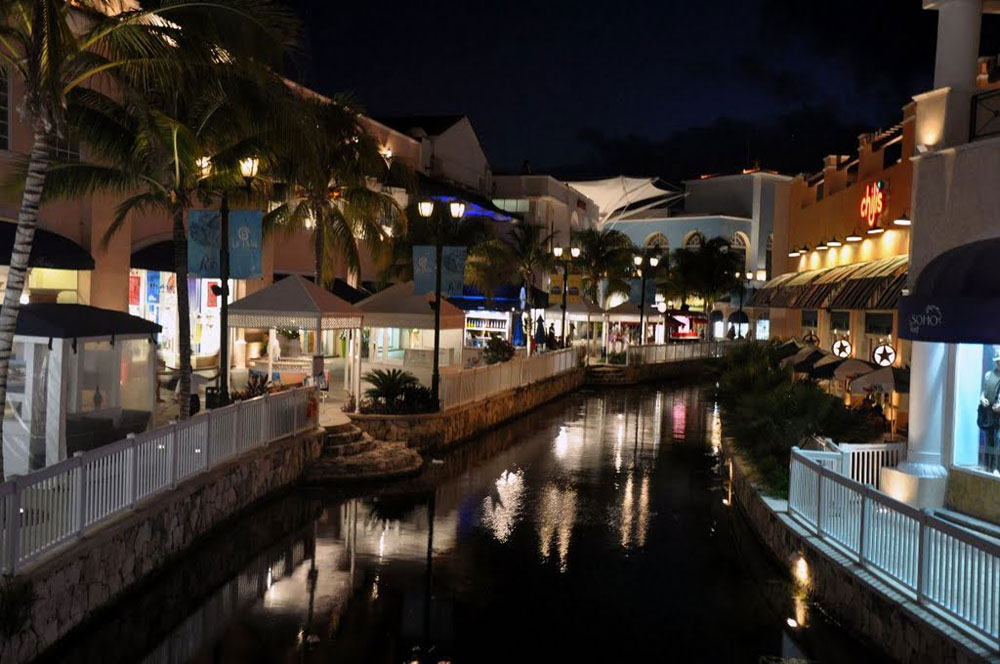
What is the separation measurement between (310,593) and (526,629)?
102 inches

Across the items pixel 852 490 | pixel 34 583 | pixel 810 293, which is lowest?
pixel 34 583

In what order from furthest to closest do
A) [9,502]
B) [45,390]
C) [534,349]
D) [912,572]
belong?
[534,349] < [45,390] < [912,572] < [9,502]

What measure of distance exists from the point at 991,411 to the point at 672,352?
116 feet

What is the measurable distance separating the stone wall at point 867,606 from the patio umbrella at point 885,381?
567 centimetres

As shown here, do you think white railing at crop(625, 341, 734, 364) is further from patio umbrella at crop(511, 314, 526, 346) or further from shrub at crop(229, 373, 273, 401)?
shrub at crop(229, 373, 273, 401)

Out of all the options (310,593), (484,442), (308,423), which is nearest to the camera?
(310,593)

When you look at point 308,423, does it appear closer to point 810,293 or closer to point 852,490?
point 852,490

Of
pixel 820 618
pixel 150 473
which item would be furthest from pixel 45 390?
pixel 820 618

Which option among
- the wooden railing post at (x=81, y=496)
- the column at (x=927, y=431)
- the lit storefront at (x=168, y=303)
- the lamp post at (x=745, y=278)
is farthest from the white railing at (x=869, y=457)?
the lamp post at (x=745, y=278)

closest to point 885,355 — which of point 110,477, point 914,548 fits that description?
point 914,548

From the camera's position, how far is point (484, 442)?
2308 cm

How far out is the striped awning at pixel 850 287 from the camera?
58.7 ft

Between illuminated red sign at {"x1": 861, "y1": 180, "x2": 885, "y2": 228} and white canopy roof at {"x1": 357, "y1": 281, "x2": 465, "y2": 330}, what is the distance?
10.5 metres

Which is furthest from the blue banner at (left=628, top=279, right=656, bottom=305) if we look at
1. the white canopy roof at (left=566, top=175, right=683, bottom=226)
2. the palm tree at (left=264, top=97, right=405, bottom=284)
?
the palm tree at (left=264, top=97, right=405, bottom=284)
